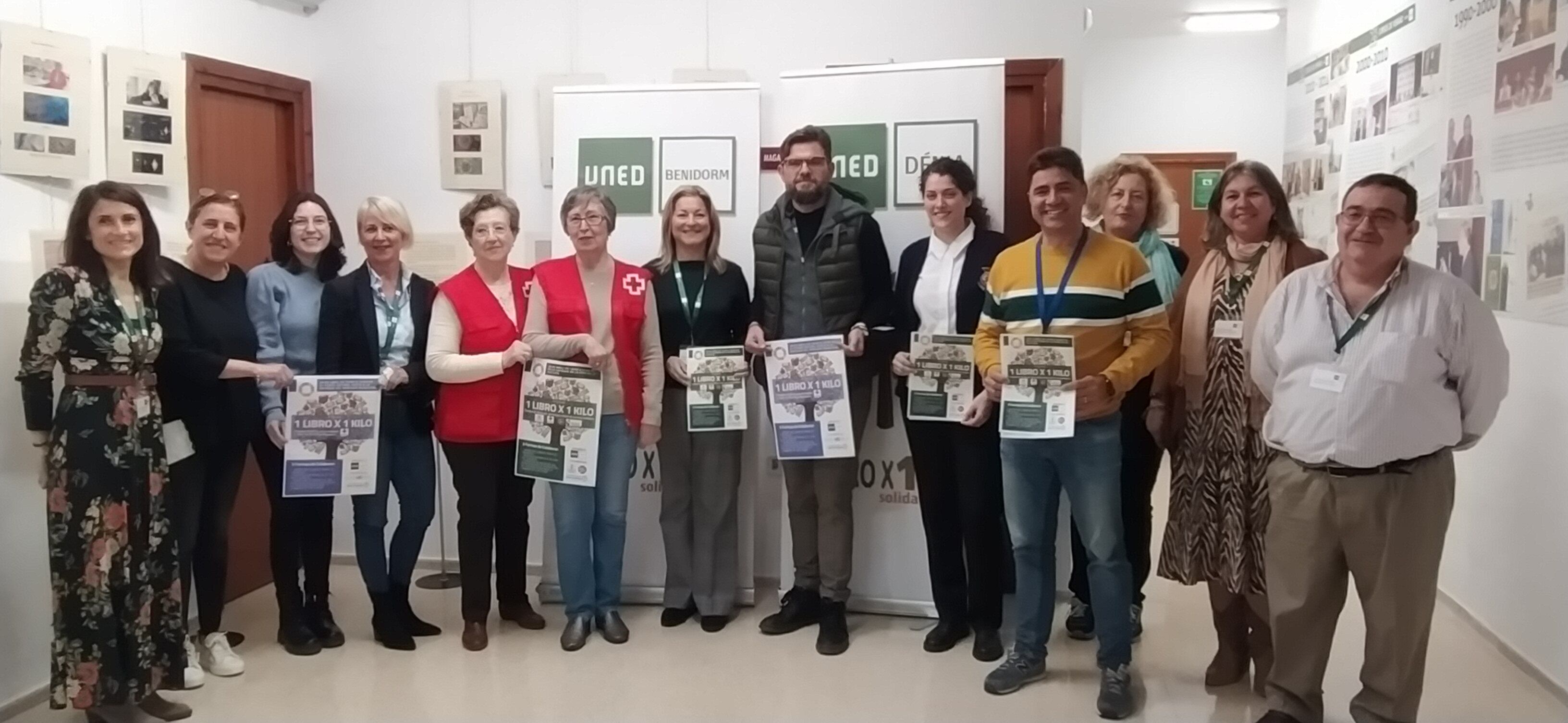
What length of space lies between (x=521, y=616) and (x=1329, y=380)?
9.22ft

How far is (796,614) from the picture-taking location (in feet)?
Result: 12.7

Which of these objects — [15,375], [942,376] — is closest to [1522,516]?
[942,376]

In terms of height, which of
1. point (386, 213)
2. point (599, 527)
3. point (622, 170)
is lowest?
point (599, 527)

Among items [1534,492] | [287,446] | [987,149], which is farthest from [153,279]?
[1534,492]

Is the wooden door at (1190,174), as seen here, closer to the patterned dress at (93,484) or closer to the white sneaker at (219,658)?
the white sneaker at (219,658)

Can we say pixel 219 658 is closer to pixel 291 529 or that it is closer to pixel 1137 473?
pixel 291 529

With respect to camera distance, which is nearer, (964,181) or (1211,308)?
(1211,308)

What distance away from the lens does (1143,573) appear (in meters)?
3.74

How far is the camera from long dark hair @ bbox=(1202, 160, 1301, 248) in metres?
3.05

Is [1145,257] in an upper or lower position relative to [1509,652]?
upper

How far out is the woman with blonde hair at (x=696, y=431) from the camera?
12.2 ft

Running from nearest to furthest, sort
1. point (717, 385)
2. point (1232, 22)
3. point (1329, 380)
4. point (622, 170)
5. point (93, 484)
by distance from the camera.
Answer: point (1329, 380) < point (93, 484) < point (717, 385) < point (622, 170) < point (1232, 22)

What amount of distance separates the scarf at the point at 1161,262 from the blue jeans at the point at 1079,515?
62 centimetres

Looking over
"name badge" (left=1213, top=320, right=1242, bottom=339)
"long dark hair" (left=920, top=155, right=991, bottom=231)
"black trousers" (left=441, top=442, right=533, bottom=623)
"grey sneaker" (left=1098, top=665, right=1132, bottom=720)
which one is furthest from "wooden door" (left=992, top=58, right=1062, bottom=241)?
"black trousers" (left=441, top=442, right=533, bottom=623)
